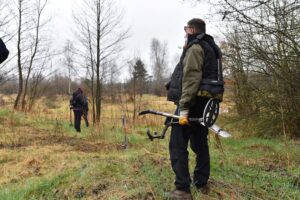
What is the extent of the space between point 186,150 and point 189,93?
0.65 m

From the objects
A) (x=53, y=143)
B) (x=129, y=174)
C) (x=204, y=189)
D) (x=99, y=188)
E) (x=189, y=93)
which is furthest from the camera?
(x=53, y=143)

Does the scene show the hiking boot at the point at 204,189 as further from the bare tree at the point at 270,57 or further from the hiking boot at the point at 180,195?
the bare tree at the point at 270,57

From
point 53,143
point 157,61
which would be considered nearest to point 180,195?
point 53,143

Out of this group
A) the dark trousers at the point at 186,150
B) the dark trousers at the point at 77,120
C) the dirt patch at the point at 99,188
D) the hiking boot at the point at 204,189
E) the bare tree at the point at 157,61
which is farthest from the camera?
the bare tree at the point at 157,61

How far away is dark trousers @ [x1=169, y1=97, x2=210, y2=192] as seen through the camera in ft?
14.0

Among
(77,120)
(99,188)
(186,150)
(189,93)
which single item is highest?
(189,93)

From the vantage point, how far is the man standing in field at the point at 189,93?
13.6 ft

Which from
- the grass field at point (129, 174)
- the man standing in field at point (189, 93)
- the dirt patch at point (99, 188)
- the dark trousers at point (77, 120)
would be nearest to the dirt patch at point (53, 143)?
the grass field at point (129, 174)

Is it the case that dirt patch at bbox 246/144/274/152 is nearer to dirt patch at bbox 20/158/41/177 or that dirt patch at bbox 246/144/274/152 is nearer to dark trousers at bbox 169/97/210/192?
dark trousers at bbox 169/97/210/192

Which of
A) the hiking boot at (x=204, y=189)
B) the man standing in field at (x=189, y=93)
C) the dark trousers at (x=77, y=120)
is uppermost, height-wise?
the man standing in field at (x=189, y=93)

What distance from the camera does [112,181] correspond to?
5090 mm

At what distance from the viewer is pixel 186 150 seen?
432 centimetres

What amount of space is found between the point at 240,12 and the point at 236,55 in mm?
2769

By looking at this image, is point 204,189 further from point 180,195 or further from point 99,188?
point 99,188
